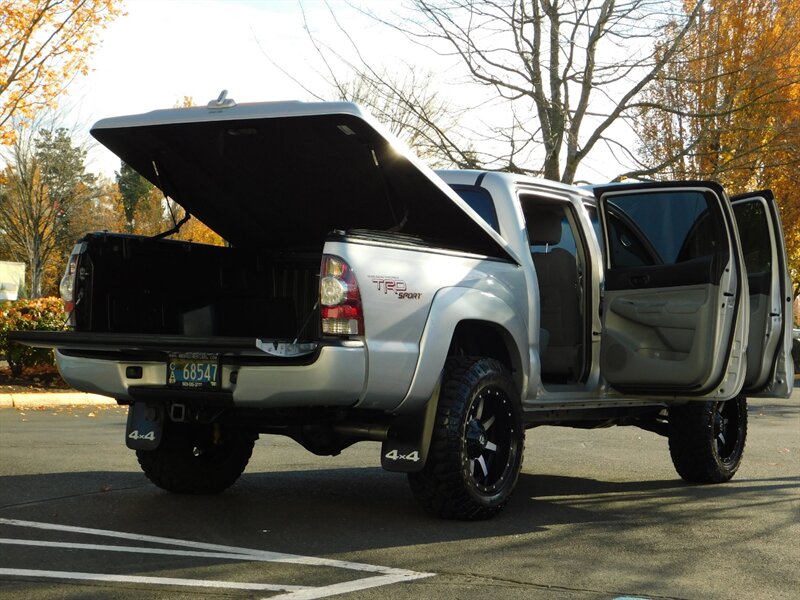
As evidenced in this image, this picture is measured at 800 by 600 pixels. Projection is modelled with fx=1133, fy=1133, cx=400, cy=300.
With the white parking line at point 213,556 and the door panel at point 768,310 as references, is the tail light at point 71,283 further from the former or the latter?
the door panel at point 768,310

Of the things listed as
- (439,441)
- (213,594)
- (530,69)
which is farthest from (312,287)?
(530,69)

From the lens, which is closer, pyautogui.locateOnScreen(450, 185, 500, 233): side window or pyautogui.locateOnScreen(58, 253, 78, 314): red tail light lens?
pyautogui.locateOnScreen(58, 253, 78, 314): red tail light lens

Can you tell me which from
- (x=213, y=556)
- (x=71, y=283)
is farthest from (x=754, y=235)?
(x=213, y=556)

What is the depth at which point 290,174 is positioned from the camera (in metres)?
7.02

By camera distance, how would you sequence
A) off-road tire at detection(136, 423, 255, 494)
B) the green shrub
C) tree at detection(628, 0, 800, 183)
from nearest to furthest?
off-road tire at detection(136, 423, 255, 494) < the green shrub < tree at detection(628, 0, 800, 183)

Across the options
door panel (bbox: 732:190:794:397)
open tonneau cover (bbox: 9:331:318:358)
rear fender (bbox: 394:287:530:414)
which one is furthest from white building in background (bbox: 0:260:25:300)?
rear fender (bbox: 394:287:530:414)

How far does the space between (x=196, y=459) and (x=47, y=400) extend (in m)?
8.13

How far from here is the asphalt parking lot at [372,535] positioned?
474 centimetres

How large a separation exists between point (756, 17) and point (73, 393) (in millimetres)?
14378

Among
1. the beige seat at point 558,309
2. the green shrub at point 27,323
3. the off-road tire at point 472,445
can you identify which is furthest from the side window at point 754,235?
the green shrub at point 27,323

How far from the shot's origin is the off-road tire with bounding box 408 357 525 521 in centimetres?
615

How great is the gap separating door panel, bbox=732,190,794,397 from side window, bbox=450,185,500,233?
7.48 ft

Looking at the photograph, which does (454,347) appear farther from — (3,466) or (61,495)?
(3,466)

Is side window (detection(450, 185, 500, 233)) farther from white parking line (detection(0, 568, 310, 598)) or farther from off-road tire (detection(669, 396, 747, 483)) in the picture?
white parking line (detection(0, 568, 310, 598))
